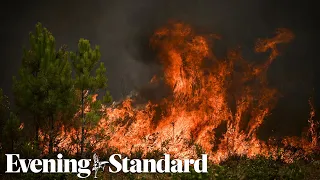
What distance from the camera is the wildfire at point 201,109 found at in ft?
70.0

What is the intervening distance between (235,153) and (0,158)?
48.3 ft

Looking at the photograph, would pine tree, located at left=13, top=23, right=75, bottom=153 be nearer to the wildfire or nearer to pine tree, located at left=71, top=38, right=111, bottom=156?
pine tree, located at left=71, top=38, right=111, bottom=156

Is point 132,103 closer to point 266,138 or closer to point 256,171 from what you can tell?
point 266,138

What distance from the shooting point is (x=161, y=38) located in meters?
25.2

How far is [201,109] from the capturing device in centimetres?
2247

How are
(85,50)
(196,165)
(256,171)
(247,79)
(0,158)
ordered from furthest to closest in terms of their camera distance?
(247,79) → (85,50) → (0,158) → (256,171) → (196,165)

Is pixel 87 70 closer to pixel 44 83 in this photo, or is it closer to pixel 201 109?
pixel 44 83

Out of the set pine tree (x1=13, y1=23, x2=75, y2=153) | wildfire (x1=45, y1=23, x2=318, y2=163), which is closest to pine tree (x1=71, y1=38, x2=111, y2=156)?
pine tree (x1=13, y1=23, x2=75, y2=153)

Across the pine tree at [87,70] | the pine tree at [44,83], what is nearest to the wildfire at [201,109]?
the pine tree at [87,70]

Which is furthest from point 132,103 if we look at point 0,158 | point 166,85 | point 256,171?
point 256,171

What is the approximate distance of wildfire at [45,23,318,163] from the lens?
21.3 meters

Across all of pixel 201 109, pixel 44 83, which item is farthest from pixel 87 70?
pixel 201 109

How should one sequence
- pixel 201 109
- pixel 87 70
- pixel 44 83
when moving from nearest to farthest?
pixel 44 83 < pixel 87 70 < pixel 201 109

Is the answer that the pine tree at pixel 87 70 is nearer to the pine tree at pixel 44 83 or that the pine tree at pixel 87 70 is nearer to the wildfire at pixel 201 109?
the pine tree at pixel 44 83
